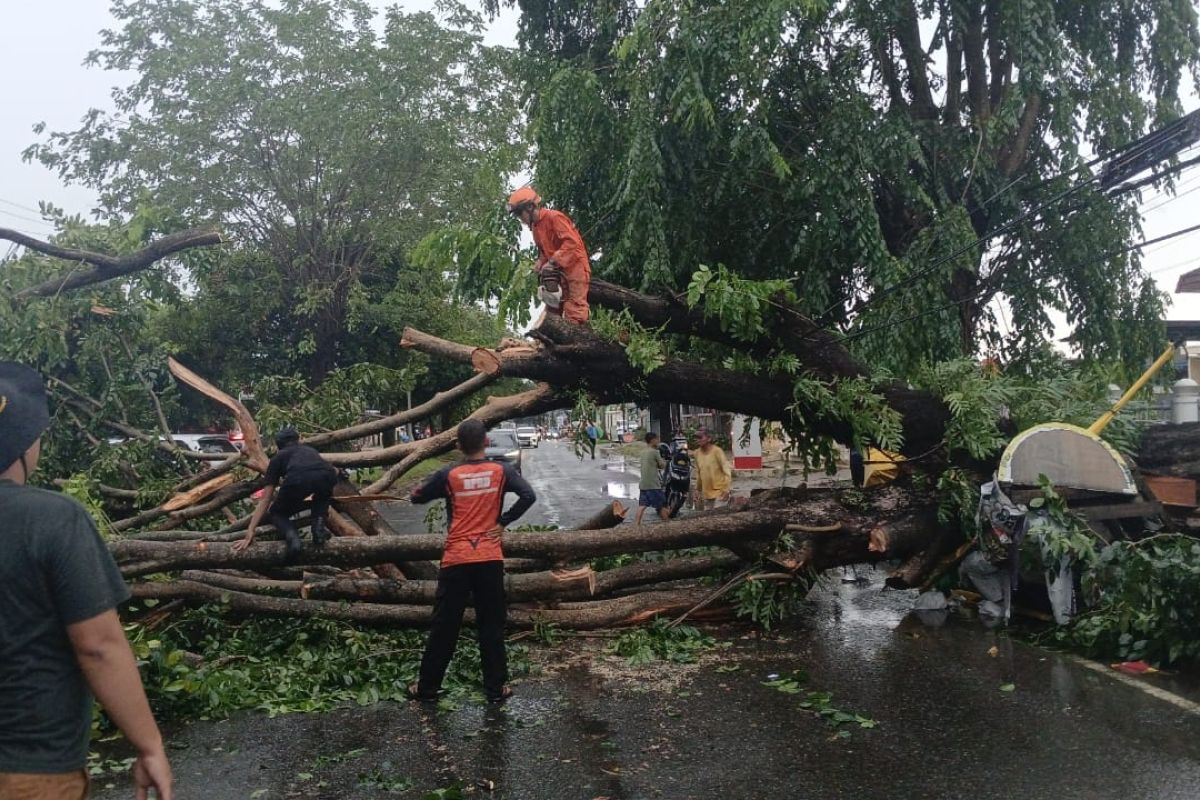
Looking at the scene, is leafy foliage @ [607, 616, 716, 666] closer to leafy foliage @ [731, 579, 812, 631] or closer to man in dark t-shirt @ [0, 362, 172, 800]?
leafy foliage @ [731, 579, 812, 631]

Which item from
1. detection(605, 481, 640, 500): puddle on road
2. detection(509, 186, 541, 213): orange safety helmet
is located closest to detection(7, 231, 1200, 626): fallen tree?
detection(509, 186, 541, 213): orange safety helmet

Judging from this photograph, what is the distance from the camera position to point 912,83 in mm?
13773

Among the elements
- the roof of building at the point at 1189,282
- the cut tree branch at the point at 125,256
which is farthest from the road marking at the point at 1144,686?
the roof of building at the point at 1189,282

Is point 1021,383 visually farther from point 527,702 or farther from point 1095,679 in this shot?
point 527,702

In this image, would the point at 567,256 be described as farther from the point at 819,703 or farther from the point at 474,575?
the point at 819,703

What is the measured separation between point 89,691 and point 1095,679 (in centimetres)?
611

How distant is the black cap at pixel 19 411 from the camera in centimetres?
246

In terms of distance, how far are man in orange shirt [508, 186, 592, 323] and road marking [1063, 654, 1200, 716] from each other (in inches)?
177

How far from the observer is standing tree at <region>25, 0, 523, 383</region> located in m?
23.6

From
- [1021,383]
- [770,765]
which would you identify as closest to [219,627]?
[770,765]

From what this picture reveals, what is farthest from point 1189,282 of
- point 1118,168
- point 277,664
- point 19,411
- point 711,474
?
point 19,411

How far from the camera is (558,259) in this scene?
8172 mm

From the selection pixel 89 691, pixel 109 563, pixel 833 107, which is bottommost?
pixel 89 691

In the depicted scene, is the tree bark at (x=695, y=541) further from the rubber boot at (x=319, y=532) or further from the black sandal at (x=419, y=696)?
the black sandal at (x=419, y=696)
